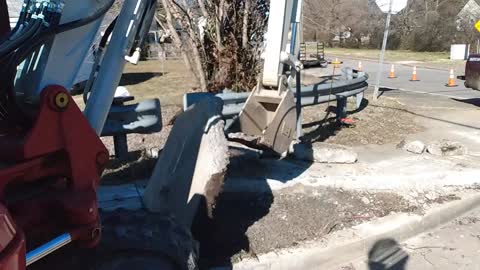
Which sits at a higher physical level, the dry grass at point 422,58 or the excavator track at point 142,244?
the dry grass at point 422,58

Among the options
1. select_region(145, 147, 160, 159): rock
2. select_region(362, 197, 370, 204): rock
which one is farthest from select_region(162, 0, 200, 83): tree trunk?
select_region(362, 197, 370, 204): rock

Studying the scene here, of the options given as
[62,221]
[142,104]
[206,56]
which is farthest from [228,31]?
[62,221]

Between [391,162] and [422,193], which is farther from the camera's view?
[391,162]

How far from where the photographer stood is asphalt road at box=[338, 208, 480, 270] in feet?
14.9

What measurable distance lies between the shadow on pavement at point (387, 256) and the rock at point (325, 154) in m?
2.02

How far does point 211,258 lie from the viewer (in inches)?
168

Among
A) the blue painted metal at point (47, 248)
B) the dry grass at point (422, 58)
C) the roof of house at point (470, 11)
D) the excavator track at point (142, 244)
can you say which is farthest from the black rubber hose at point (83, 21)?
the roof of house at point (470, 11)

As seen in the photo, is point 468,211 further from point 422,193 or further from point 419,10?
point 419,10

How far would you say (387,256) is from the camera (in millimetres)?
4695

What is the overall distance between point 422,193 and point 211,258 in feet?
8.97

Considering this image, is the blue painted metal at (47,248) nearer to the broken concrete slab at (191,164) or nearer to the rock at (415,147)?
Result: the broken concrete slab at (191,164)

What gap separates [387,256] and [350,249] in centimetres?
35

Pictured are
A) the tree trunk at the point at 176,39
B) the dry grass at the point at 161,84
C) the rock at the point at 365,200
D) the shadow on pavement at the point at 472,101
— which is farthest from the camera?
the shadow on pavement at the point at 472,101

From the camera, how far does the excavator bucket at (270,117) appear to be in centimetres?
508
